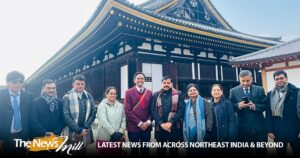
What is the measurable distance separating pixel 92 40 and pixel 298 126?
22.9 feet

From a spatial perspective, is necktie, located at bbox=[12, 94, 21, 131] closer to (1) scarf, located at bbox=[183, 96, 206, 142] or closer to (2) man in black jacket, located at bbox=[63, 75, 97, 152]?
(2) man in black jacket, located at bbox=[63, 75, 97, 152]

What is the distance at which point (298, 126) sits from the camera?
3.44 meters

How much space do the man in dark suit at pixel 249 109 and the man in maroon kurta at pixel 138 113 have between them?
1.37 metres

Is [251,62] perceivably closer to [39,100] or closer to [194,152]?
[194,152]

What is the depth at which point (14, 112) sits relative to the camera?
133 inches

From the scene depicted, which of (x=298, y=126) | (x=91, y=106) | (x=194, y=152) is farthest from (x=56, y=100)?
(x=298, y=126)

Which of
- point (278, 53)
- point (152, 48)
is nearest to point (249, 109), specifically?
point (278, 53)

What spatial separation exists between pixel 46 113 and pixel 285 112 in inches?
136

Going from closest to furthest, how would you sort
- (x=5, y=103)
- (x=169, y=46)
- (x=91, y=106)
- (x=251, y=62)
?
(x=5, y=103) < (x=91, y=106) < (x=251, y=62) < (x=169, y=46)

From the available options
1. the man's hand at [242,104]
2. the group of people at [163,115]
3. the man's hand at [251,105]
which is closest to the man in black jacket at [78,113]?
the group of people at [163,115]

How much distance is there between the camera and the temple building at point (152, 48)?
22.0 feet

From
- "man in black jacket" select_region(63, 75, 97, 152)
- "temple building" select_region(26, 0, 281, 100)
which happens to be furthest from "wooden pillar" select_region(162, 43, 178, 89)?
"man in black jacket" select_region(63, 75, 97, 152)

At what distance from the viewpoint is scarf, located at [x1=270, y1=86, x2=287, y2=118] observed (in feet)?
11.4

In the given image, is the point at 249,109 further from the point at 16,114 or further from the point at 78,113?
the point at 16,114
